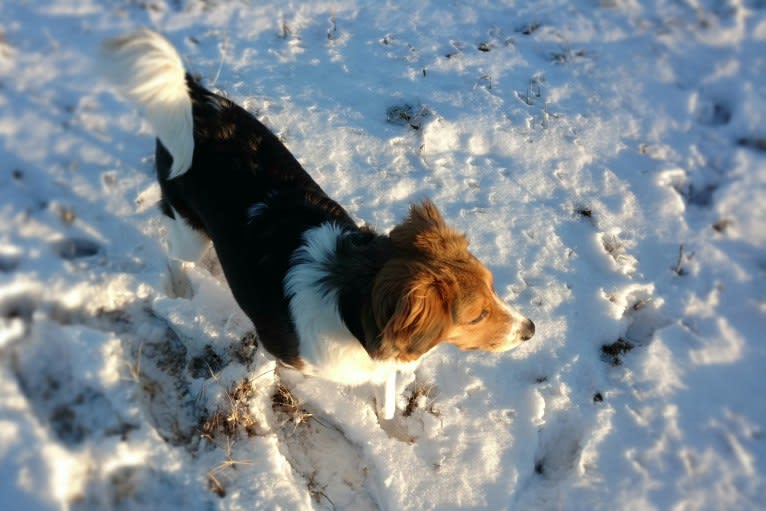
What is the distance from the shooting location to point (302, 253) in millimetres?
2543

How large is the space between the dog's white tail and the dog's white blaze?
2.58 ft

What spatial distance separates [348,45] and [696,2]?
3.61 m

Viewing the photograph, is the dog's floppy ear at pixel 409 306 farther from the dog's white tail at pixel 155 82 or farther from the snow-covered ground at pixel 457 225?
the dog's white tail at pixel 155 82

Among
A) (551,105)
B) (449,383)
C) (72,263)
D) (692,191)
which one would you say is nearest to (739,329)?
(692,191)

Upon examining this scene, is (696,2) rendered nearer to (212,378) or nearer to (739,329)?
(739,329)

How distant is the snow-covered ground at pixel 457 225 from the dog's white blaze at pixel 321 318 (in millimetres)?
609

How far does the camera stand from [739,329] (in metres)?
3.43

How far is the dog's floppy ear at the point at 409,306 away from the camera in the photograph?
214 centimetres

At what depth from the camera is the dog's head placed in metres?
2.16

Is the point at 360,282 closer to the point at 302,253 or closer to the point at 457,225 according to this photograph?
the point at 302,253

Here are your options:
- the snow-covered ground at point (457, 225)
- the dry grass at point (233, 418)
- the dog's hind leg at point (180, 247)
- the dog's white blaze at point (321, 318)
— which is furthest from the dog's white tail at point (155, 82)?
the dry grass at point (233, 418)

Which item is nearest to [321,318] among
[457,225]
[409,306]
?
[409,306]

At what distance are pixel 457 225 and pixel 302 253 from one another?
1596 millimetres

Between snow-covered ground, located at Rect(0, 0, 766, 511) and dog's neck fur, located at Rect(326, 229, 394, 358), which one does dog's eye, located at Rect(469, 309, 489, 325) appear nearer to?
Answer: dog's neck fur, located at Rect(326, 229, 394, 358)
